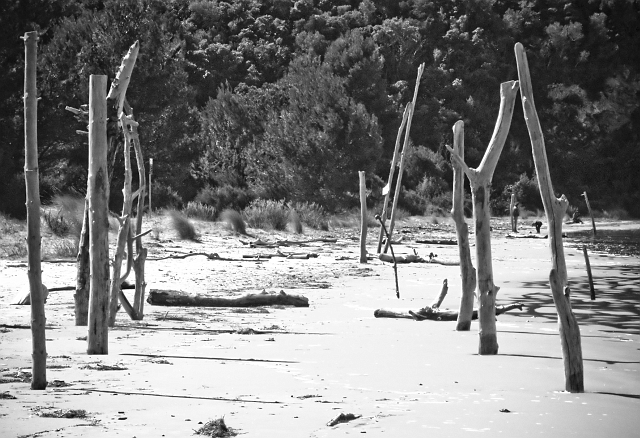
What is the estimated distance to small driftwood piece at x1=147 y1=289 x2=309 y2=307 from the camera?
11.8 metres

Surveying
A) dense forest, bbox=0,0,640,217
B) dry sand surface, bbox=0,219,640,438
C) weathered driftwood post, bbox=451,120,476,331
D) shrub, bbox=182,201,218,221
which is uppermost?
dense forest, bbox=0,0,640,217

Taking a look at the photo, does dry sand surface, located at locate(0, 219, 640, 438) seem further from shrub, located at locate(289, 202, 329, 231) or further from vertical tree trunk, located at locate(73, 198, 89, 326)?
shrub, located at locate(289, 202, 329, 231)

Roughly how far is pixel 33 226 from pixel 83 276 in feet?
9.64

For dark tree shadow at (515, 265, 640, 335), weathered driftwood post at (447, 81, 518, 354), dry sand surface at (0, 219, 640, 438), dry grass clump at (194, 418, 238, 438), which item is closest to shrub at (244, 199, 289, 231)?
dark tree shadow at (515, 265, 640, 335)

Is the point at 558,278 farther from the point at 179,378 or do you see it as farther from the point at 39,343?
the point at 39,343

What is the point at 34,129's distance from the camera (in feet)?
21.3

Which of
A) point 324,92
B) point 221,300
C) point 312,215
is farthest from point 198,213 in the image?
point 221,300

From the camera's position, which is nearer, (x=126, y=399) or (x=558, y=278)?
(x=126, y=399)

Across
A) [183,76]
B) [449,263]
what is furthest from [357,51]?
[449,263]

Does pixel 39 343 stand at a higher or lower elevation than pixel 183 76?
lower

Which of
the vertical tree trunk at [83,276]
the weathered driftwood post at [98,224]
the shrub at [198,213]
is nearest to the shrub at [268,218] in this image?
the shrub at [198,213]

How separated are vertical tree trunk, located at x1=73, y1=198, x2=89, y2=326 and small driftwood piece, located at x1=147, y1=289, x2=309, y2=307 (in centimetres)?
219

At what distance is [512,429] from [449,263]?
1442cm

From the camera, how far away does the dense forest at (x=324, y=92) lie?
28969 millimetres
